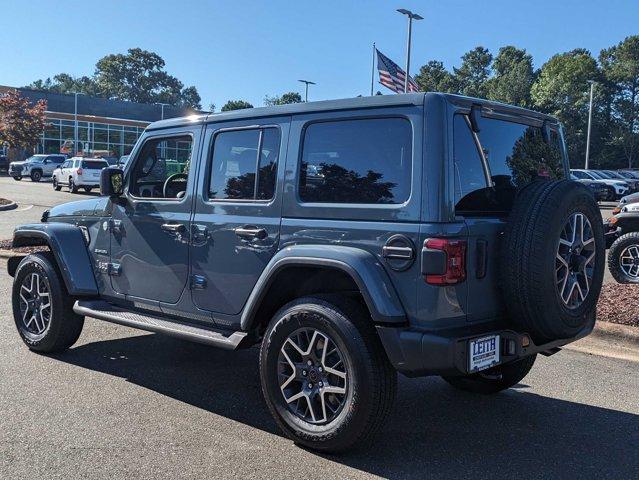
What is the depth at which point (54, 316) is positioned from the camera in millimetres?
5441

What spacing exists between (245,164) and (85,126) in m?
60.9

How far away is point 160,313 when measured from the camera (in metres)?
4.86

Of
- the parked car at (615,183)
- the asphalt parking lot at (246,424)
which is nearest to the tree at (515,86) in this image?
the parked car at (615,183)

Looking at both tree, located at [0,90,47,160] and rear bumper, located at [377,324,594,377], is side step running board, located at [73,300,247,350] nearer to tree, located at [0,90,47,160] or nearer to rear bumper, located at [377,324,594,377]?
rear bumper, located at [377,324,594,377]

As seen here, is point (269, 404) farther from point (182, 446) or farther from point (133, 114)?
point (133, 114)

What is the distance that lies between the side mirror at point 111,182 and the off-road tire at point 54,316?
3.05 ft

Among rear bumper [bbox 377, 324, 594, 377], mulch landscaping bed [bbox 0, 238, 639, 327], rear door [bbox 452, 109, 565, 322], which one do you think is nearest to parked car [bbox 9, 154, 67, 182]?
mulch landscaping bed [bbox 0, 238, 639, 327]

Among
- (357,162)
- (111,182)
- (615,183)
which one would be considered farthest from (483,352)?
(615,183)

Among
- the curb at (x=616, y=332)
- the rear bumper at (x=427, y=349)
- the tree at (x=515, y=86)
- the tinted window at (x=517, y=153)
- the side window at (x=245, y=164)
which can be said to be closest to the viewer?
the rear bumper at (x=427, y=349)

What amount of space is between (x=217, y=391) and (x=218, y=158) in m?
1.74

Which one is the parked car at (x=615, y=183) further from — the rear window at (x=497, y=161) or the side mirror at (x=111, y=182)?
the side mirror at (x=111, y=182)

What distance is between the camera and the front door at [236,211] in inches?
163

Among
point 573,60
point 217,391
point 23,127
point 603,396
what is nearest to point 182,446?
point 217,391

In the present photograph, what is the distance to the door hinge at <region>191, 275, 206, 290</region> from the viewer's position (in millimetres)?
4445
